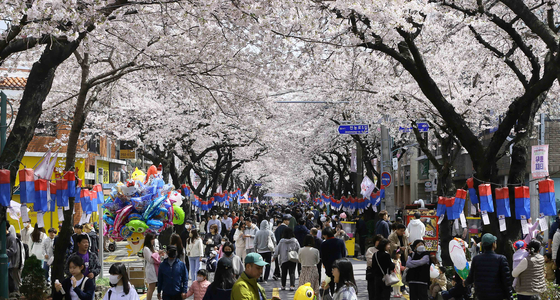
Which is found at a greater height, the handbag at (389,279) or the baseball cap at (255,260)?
the baseball cap at (255,260)

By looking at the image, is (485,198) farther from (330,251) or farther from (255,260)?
(255,260)

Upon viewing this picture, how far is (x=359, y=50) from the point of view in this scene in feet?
54.2

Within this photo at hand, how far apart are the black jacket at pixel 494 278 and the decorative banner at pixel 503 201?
208 cm

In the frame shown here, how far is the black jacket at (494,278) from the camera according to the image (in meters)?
9.10

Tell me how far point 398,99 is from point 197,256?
27.2 ft

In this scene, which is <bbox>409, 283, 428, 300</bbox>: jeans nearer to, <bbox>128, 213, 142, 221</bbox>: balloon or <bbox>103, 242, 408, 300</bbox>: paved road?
<bbox>103, 242, 408, 300</bbox>: paved road

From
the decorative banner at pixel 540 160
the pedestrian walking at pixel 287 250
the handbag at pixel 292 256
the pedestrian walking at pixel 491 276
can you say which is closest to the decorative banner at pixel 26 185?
the pedestrian walking at pixel 287 250

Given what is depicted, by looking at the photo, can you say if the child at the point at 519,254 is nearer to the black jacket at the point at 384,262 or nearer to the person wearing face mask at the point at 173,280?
the black jacket at the point at 384,262

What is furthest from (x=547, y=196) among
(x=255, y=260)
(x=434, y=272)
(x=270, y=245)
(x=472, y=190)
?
(x=270, y=245)

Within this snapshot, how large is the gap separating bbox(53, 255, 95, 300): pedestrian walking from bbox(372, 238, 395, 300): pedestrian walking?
4.56 m

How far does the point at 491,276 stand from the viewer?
29.9ft

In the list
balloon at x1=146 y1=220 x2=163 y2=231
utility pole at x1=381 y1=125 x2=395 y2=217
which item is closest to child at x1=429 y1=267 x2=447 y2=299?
balloon at x1=146 y1=220 x2=163 y2=231

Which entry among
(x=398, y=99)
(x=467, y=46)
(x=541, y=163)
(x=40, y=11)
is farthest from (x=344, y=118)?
(x=40, y=11)

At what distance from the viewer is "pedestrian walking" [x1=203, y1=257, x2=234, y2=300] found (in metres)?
7.38
